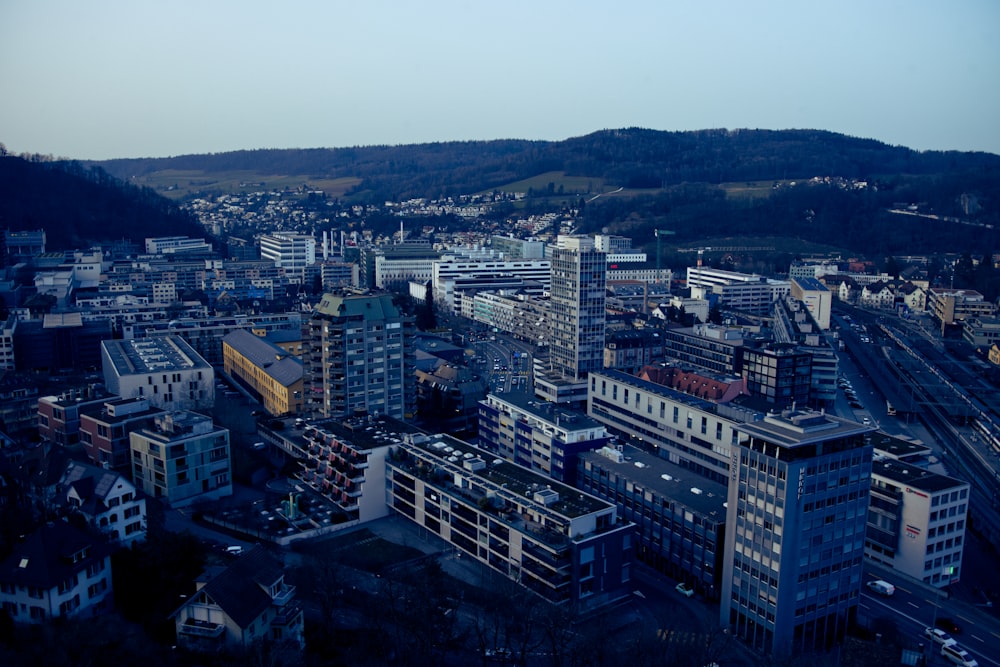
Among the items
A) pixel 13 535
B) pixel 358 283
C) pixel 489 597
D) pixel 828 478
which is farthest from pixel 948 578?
pixel 358 283

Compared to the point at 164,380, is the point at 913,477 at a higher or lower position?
higher

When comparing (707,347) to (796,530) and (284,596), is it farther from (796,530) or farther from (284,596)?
(284,596)

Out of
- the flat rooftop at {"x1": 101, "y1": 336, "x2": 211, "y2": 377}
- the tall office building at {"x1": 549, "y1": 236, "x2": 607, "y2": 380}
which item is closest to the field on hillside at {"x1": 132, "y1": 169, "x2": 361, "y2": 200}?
the flat rooftop at {"x1": 101, "y1": 336, "x2": 211, "y2": 377}

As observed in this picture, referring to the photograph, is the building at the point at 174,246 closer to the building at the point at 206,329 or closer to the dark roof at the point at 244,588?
the building at the point at 206,329

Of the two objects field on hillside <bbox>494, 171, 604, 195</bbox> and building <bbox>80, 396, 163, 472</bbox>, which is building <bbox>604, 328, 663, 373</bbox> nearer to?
building <bbox>80, 396, 163, 472</bbox>

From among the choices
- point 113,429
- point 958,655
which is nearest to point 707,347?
point 958,655
